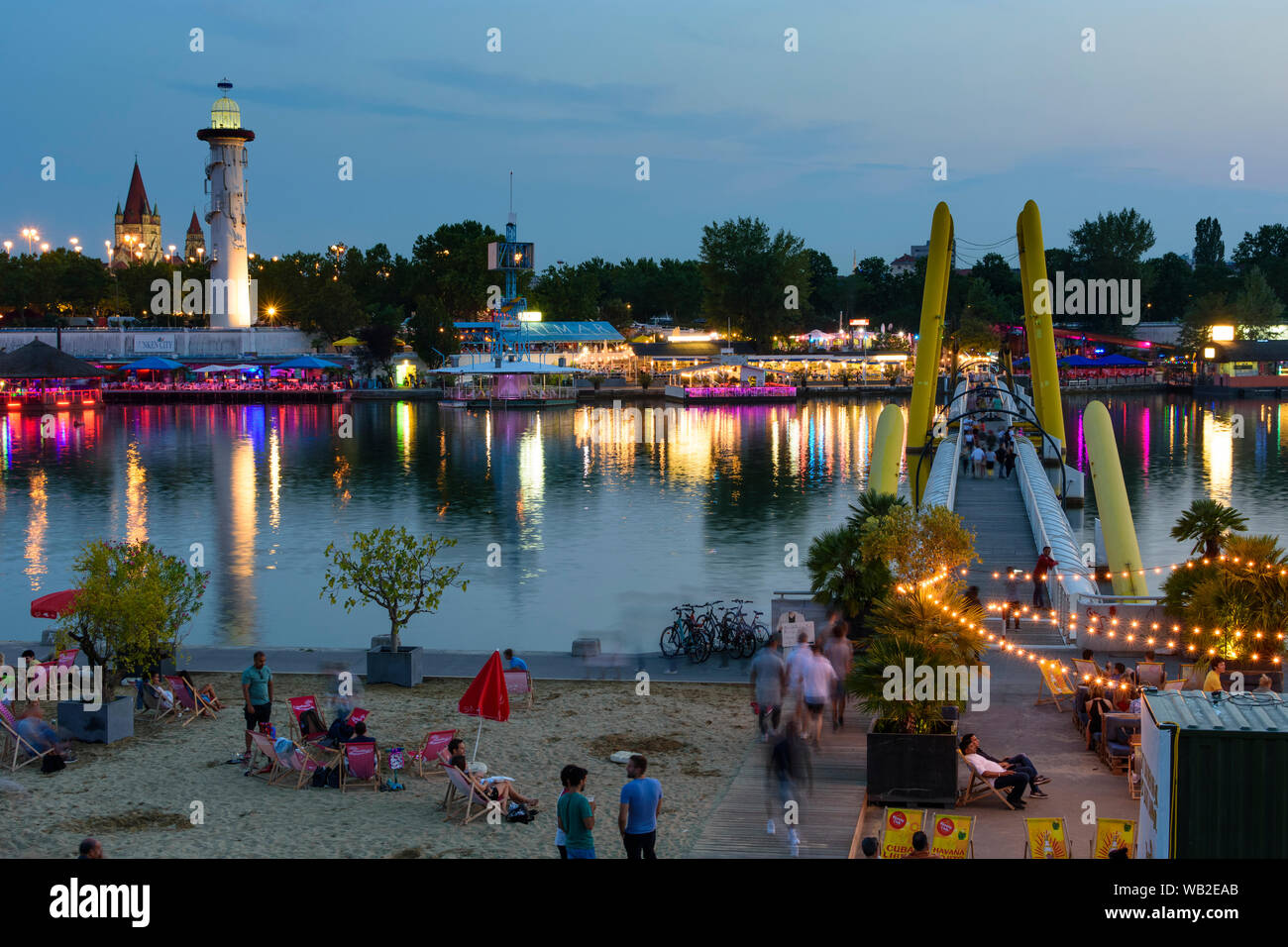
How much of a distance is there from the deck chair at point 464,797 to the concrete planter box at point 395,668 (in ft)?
18.9

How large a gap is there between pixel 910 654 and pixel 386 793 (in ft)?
18.5

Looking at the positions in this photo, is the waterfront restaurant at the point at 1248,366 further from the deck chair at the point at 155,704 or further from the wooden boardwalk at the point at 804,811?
the deck chair at the point at 155,704

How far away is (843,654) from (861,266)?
164 m

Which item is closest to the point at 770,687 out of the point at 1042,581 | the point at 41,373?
the point at 1042,581

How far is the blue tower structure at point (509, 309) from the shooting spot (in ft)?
381

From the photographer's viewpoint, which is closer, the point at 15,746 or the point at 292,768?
the point at 292,768

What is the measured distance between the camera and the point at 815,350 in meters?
134

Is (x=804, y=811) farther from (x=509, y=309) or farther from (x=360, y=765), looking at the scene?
(x=509, y=309)

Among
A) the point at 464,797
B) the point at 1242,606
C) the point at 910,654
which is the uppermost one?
the point at 910,654

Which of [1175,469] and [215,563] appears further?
[1175,469]

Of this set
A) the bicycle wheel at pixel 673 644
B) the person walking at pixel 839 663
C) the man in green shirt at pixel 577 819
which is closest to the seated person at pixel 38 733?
the man in green shirt at pixel 577 819

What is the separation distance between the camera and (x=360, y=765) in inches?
534
